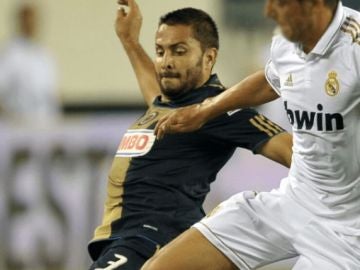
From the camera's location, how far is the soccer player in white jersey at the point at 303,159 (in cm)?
441

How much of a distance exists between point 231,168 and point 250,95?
2.83 m

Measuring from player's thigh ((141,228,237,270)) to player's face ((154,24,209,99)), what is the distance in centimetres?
62

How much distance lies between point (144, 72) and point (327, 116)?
148cm

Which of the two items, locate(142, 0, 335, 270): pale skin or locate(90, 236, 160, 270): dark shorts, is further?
locate(90, 236, 160, 270): dark shorts

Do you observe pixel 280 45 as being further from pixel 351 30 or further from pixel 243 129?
pixel 243 129

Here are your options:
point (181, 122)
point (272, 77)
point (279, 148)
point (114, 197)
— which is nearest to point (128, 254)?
point (114, 197)

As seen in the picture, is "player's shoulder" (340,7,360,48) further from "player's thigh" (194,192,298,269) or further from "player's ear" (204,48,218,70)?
"player's ear" (204,48,218,70)

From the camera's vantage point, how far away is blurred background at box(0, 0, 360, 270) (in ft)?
24.9

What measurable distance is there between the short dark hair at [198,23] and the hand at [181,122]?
0.55m

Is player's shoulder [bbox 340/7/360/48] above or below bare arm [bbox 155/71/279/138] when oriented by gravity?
above

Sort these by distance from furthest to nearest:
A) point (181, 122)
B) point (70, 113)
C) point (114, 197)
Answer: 1. point (70, 113)
2. point (114, 197)
3. point (181, 122)

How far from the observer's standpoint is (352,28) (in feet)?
14.5

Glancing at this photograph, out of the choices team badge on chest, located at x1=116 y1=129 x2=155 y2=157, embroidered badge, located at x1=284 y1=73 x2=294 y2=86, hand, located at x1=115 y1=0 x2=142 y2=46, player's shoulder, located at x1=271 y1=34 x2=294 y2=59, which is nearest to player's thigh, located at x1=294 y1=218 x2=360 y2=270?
embroidered badge, located at x1=284 y1=73 x2=294 y2=86

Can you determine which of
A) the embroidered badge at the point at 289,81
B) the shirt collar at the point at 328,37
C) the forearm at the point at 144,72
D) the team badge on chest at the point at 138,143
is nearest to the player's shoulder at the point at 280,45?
the embroidered badge at the point at 289,81
